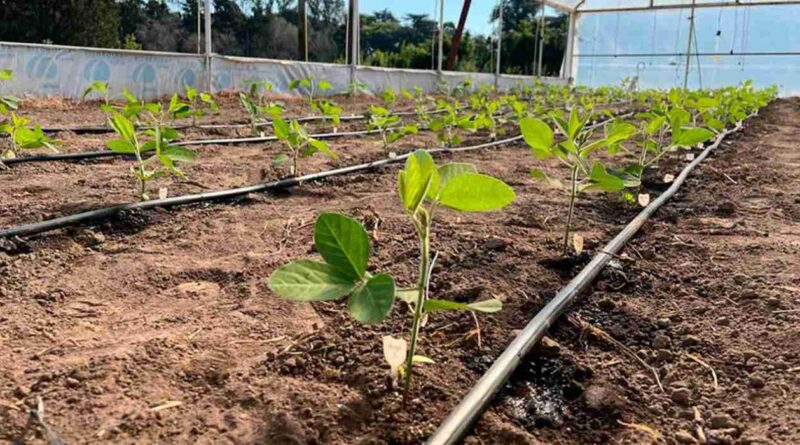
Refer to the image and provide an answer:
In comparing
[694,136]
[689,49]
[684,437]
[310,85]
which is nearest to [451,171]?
[684,437]

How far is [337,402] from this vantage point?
0.92 metres

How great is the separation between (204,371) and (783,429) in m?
0.90

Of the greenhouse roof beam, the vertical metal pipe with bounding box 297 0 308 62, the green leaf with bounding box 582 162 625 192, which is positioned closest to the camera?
the green leaf with bounding box 582 162 625 192

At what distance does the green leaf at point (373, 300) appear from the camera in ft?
2.40

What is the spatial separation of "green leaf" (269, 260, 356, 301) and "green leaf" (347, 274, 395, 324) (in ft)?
0.08

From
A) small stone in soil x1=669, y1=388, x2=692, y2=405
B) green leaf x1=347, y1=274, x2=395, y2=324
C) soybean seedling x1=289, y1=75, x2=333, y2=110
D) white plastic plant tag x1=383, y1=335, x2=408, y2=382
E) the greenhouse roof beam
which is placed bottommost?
small stone in soil x1=669, y1=388, x2=692, y2=405

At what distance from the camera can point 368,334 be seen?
1135 mm

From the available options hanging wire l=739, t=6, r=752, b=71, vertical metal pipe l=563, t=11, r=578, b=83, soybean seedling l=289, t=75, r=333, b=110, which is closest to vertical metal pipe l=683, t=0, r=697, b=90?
hanging wire l=739, t=6, r=752, b=71

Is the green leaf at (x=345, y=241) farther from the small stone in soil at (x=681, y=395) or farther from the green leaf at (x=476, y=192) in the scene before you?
the small stone in soil at (x=681, y=395)

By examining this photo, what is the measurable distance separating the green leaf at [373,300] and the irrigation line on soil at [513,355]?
210mm

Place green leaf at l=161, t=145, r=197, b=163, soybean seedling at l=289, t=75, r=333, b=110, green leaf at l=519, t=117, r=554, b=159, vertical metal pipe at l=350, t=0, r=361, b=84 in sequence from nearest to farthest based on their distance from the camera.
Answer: green leaf at l=519, t=117, r=554, b=159 → green leaf at l=161, t=145, r=197, b=163 → soybean seedling at l=289, t=75, r=333, b=110 → vertical metal pipe at l=350, t=0, r=361, b=84

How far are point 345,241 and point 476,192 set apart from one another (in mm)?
199

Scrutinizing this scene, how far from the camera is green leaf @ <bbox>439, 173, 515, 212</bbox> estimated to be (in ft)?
2.76

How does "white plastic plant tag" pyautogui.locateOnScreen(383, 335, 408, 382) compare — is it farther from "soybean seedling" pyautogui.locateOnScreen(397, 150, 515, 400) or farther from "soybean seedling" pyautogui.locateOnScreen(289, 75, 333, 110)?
"soybean seedling" pyautogui.locateOnScreen(289, 75, 333, 110)
